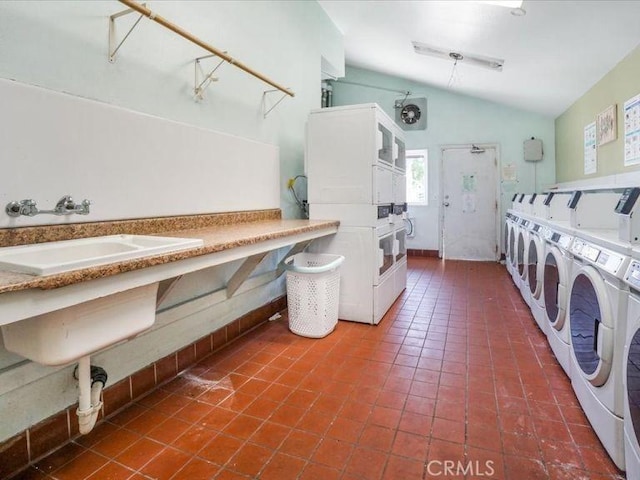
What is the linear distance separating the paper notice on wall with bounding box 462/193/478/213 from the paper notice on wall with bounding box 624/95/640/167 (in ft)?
9.60

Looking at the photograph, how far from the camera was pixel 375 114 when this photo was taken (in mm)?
2879

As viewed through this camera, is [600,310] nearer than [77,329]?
No

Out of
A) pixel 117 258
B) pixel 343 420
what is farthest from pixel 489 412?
pixel 117 258

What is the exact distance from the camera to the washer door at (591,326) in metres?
1.45

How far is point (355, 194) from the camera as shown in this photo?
118 inches

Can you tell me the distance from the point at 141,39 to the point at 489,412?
2.65m

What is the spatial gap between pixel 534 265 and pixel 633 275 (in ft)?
6.24

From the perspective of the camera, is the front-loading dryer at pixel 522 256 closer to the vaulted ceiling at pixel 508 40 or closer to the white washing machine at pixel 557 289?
the white washing machine at pixel 557 289

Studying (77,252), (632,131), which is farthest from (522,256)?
(77,252)

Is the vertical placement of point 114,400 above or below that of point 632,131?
below

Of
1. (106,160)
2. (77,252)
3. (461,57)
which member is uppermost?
(461,57)

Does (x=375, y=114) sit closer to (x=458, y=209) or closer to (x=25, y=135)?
(x=25, y=135)

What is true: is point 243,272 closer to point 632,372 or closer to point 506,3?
point 632,372

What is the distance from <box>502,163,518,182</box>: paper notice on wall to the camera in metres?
6.00
